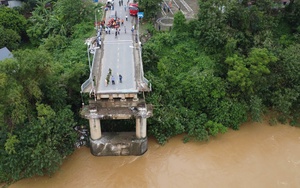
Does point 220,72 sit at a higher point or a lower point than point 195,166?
higher

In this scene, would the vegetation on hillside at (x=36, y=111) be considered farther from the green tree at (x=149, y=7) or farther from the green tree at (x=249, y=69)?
the green tree at (x=249, y=69)

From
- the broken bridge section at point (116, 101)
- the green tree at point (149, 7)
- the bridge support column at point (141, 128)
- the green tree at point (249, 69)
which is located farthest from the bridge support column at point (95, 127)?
the green tree at point (149, 7)

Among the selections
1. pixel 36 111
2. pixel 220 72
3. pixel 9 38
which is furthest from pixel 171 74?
pixel 9 38

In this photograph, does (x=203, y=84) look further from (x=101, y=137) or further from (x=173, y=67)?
(x=101, y=137)

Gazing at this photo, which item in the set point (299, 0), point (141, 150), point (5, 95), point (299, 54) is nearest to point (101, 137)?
point (141, 150)

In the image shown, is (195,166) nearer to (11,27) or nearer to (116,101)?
(116,101)
